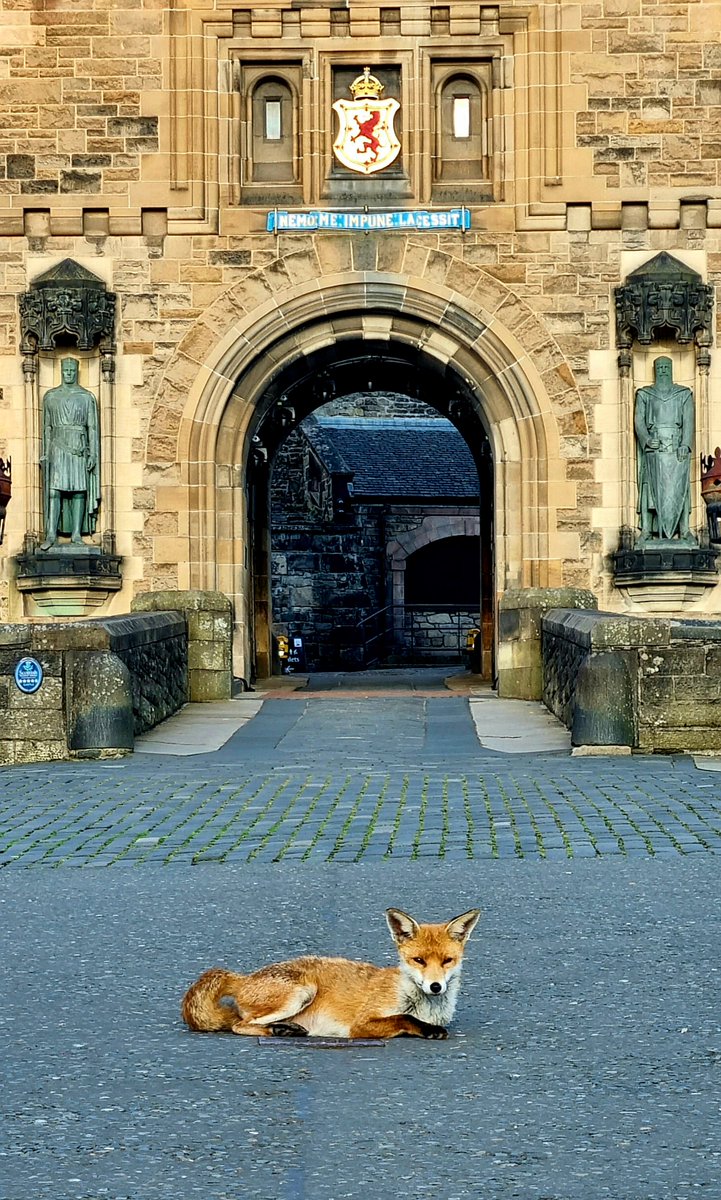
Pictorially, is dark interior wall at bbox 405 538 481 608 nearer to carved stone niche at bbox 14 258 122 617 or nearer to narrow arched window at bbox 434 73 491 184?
narrow arched window at bbox 434 73 491 184

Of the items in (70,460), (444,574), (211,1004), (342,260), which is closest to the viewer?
(211,1004)

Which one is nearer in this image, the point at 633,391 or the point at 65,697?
the point at 65,697

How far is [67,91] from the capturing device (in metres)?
20.6

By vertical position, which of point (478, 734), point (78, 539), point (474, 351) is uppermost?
point (474, 351)

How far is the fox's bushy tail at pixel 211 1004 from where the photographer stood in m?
5.41

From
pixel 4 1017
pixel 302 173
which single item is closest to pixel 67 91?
pixel 302 173

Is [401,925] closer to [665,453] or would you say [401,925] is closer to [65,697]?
[65,697]

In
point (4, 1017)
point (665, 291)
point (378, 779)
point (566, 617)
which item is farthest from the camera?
point (665, 291)

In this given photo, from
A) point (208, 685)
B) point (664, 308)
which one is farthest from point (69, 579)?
point (664, 308)

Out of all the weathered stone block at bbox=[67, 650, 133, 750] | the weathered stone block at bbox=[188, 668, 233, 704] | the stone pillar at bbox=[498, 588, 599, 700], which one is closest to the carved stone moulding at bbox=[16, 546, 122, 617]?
the weathered stone block at bbox=[188, 668, 233, 704]

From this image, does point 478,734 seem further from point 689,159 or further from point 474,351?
point 689,159

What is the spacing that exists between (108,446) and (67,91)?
3.73m

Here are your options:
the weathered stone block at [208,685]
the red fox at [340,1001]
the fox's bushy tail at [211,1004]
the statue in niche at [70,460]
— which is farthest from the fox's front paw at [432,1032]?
the statue in niche at [70,460]

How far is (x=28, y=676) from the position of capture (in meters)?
13.5
